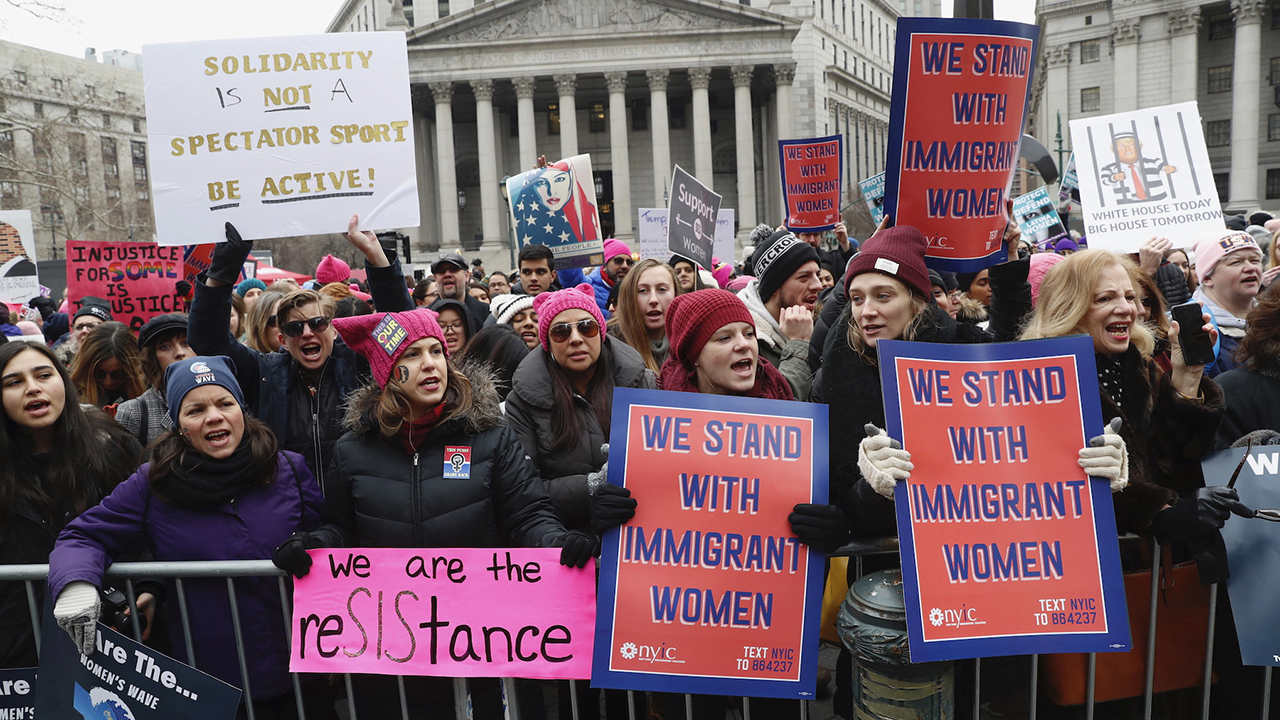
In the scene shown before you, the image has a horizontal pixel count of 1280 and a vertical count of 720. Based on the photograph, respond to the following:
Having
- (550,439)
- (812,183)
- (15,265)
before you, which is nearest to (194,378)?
(550,439)

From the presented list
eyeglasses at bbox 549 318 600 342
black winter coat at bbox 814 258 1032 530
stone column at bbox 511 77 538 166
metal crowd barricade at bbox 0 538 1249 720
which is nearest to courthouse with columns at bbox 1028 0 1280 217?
stone column at bbox 511 77 538 166

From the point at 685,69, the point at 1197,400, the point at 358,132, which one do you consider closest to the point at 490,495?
the point at 358,132

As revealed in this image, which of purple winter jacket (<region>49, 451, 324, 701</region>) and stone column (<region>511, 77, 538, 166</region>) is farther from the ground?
stone column (<region>511, 77, 538, 166</region>)

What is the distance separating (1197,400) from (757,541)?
6.15ft

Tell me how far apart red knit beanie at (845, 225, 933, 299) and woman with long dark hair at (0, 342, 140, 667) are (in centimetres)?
351

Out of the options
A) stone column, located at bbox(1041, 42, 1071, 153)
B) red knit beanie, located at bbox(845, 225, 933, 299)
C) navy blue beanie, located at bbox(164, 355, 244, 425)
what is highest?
stone column, located at bbox(1041, 42, 1071, 153)

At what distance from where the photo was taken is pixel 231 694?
3207 millimetres

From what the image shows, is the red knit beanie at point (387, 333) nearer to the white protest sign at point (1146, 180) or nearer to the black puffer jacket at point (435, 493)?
the black puffer jacket at point (435, 493)

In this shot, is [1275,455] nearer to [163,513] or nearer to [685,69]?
[163,513]

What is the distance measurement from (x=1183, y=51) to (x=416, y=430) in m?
52.8

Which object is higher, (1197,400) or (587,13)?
(587,13)

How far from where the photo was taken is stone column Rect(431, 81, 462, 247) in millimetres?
49469

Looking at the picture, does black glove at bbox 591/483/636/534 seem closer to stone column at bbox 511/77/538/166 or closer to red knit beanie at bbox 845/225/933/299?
red knit beanie at bbox 845/225/933/299

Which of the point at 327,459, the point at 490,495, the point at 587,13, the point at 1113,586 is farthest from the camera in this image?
the point at 587,13
